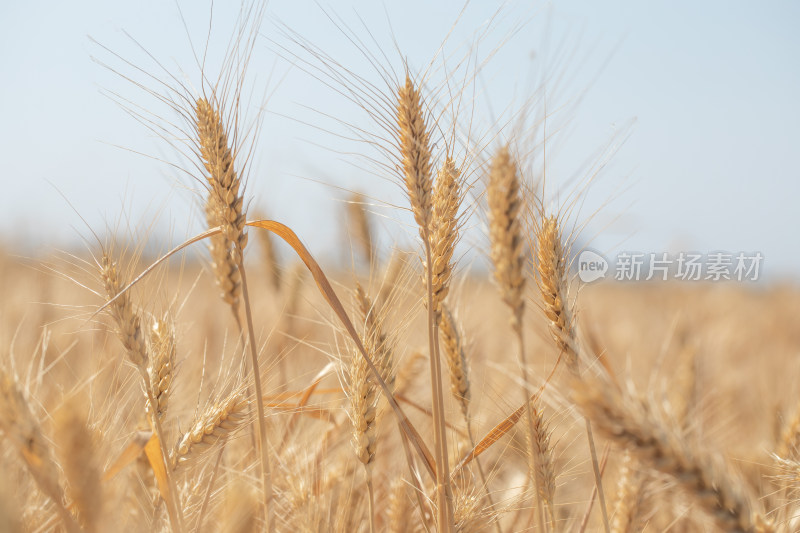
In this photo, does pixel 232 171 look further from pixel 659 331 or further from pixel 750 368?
pixel 659 331

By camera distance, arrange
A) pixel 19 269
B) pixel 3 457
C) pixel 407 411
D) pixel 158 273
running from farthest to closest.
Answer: pixel 19 269, pixel 407 411, pixel 158 273, pixel 3 457

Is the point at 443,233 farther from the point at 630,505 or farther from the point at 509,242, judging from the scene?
the point at 630,505

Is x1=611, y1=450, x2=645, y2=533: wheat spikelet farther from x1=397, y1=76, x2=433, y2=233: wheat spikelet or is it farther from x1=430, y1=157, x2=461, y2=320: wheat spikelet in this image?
x1=397, y1=76, x2=433, y2=233: wheat spikelet

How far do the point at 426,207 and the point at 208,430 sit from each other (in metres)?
0.73

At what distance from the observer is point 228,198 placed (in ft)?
3.76

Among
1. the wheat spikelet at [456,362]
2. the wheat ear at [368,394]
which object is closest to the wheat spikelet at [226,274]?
the wheat ear at [368,394]

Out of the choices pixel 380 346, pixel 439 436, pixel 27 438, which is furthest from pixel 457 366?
pixel 27 438

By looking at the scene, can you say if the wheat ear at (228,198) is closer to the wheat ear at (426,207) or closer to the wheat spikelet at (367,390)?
the wheat spikelet at (367,390)

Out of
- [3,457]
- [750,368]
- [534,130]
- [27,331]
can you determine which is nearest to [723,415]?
[750,368]

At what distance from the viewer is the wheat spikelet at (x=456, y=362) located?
1.42 metres

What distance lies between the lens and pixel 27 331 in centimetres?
301

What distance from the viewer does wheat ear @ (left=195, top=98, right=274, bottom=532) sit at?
1.11 m

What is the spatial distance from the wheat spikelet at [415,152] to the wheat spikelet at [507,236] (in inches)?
7.2

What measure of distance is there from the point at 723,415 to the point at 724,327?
6.98ft
